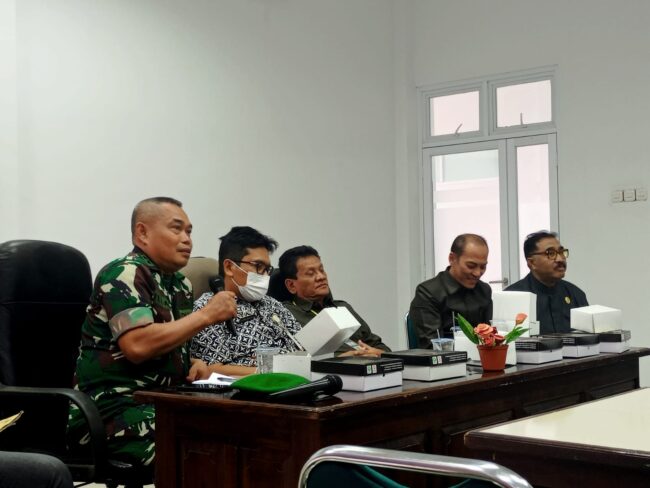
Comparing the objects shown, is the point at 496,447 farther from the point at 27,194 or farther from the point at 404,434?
the point at 27,194

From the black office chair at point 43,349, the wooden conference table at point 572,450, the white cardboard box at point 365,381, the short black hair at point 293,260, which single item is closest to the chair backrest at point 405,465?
the wooden conference table at point 572,450

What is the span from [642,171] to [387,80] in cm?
203

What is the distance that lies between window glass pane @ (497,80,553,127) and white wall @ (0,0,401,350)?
87 centimetres

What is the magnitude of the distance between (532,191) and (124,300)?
4398mm

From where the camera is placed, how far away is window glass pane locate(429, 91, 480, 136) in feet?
21.6

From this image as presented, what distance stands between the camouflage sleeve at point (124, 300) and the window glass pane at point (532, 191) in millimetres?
4221

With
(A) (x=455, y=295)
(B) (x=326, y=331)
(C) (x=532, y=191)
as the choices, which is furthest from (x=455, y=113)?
(B) (x=326, y=331)

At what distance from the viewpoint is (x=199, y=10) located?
5051mm

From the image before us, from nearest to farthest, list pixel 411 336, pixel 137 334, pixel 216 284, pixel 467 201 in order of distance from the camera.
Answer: pixel 137 334
pixel 216 284
pixel 411 336
pixel 467 201

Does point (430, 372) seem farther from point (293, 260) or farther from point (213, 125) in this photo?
point (213, 125)

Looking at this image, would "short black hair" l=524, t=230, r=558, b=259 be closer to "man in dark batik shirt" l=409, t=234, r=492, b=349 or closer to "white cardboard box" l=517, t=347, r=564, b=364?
"man in dark batik shirt" l=409, t=234, r=492, b=349

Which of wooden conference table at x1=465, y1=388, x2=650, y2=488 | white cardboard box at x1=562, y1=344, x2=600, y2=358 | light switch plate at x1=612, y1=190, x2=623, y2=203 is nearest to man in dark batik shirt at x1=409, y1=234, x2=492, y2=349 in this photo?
white cardboard box at x1=562, y1=344, x2=600, y2=358

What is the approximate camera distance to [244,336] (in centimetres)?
312

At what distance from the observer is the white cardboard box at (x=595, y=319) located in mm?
3689
